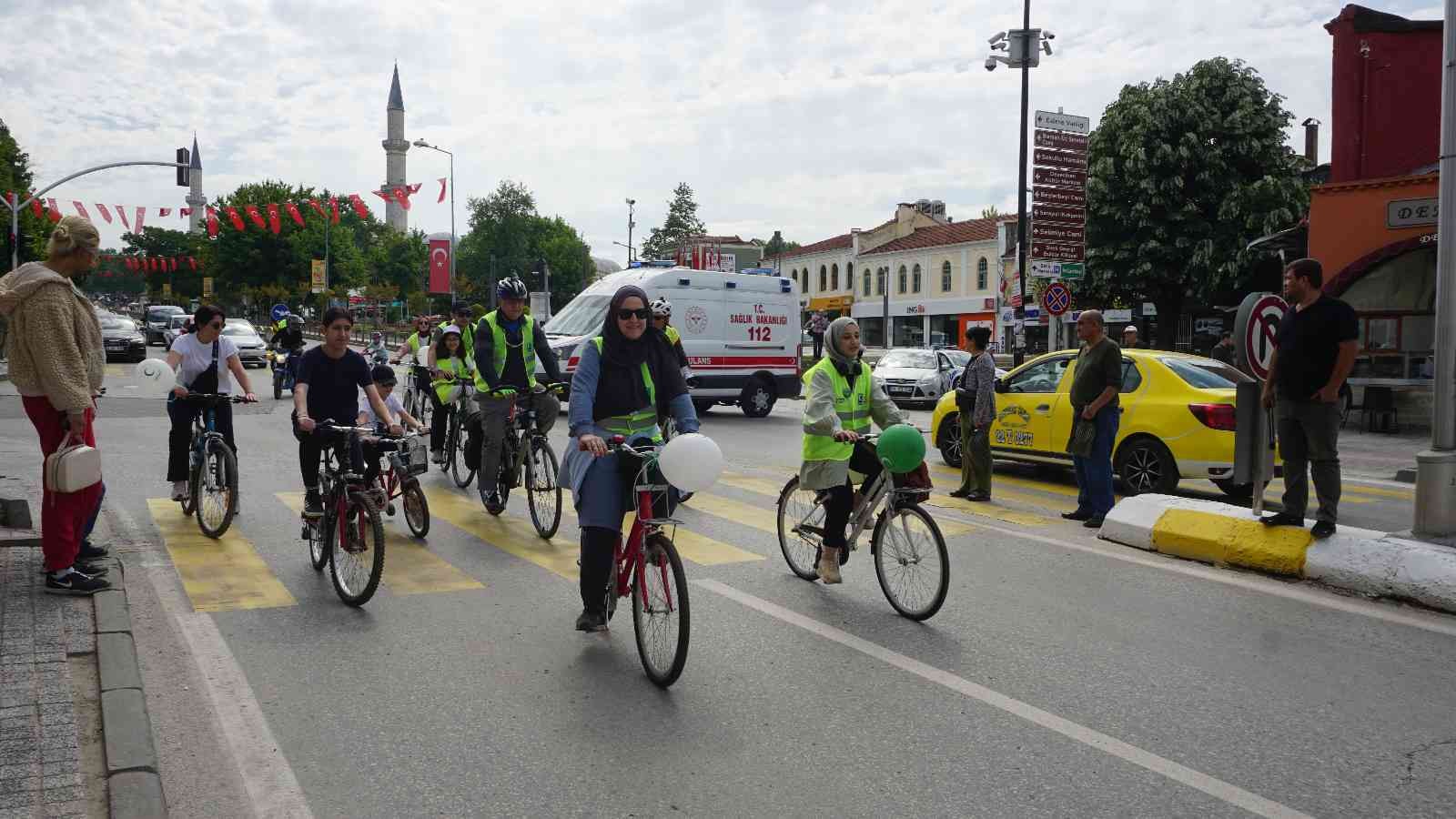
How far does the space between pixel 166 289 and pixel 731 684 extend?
117443 mm

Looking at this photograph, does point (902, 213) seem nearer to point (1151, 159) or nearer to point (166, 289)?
point (1151, 159)

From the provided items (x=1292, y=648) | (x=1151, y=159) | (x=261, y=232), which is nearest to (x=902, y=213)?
(x=1151, y=159)

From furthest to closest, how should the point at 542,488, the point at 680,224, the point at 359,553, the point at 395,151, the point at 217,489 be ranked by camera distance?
the point at 395,151, the point at 680,224, the point at 542,488, the point at 217,489, the point at 359,553

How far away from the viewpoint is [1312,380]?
7.09 m

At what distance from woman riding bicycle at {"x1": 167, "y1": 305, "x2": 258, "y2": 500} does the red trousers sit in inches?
85.8

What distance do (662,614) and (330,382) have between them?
131 inches

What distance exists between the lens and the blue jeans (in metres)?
9.21

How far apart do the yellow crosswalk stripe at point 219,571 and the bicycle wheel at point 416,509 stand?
1100mm

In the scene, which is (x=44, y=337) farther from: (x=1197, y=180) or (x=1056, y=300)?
(x=1197, y=180)

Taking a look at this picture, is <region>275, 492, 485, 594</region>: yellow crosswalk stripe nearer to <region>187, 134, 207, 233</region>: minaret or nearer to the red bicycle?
the red bicycle

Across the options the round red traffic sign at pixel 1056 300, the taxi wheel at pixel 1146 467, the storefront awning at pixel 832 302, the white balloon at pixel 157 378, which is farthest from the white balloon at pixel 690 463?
the storefront awning at pixel 832 302

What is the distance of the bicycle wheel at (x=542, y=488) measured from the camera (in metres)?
8.50

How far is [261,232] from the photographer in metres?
73.8

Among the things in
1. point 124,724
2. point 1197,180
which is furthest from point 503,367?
point 1197,180
